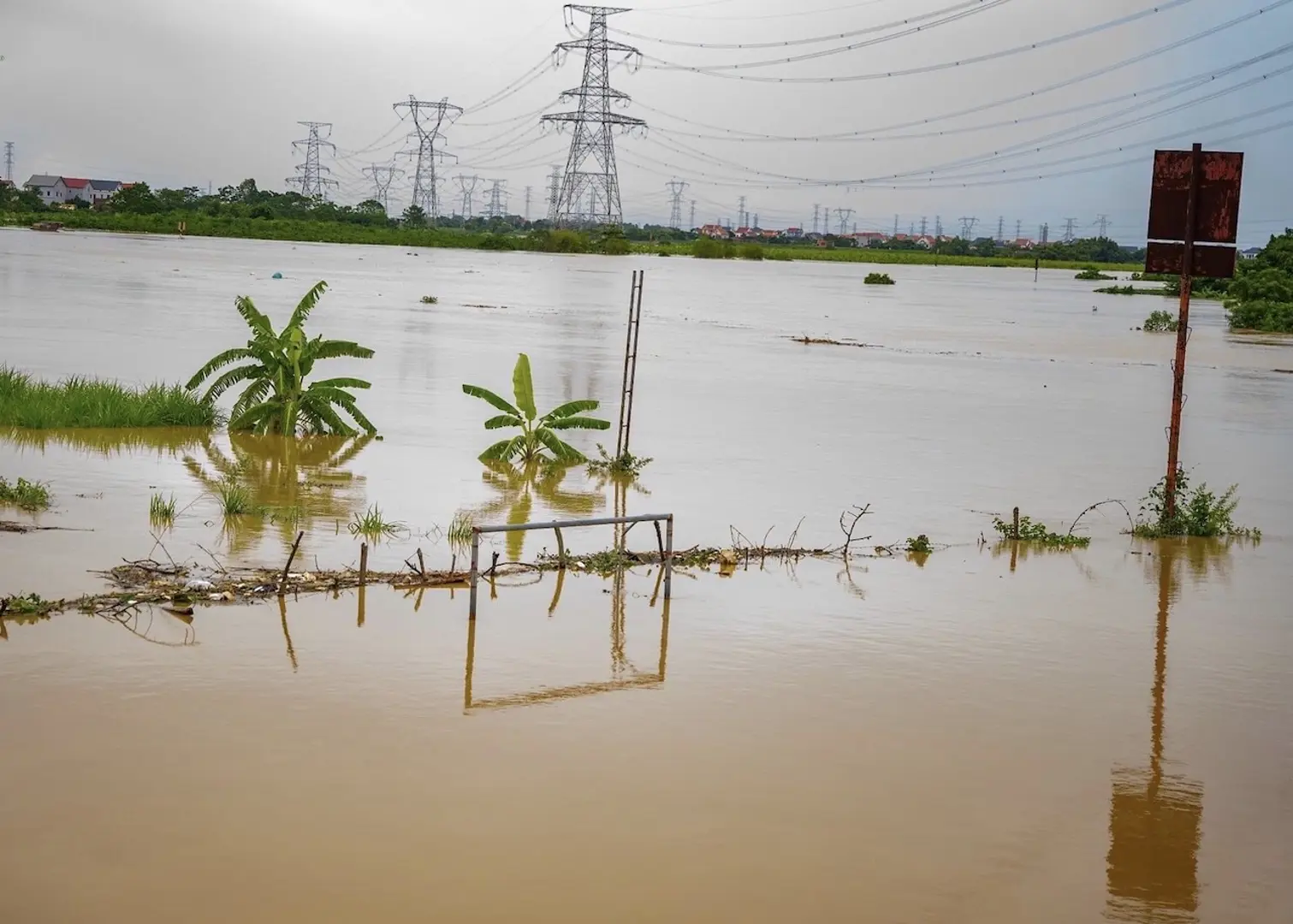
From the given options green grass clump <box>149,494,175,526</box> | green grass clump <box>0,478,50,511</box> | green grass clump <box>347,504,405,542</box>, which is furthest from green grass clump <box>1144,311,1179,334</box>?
green grass clump <box>0,478,50,511</box>

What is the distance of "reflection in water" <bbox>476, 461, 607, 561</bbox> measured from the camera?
13.0 metres

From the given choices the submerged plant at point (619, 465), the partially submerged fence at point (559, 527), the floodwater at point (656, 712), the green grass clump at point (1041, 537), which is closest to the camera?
the floodwater at point (656, 712)

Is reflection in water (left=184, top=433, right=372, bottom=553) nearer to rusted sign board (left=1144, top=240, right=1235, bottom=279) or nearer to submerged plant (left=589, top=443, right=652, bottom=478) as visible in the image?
submerged plant (left=589, top=443, right=652, bottom=478)

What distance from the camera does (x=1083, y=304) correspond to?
67.2 metres

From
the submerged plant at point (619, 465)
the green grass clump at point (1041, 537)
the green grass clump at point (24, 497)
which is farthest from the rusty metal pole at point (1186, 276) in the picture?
the green grass clump at point (24, 497)

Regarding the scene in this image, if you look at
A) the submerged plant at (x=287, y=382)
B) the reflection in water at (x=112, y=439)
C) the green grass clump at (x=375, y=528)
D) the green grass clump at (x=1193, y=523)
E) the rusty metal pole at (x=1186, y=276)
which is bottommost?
the green grass clump at (x=375, y=528)

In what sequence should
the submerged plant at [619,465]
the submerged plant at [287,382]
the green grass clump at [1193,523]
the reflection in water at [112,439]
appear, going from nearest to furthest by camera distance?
the green grass clump at [1193,523] < the reflection in water at [112,439] < the submerged plant at [619,465] < the submerged plant at [287,382]

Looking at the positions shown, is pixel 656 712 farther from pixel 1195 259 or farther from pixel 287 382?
pixel 287 382

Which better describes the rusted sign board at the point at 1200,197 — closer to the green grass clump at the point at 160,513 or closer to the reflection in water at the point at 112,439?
the green grass clump at the point at 160,513

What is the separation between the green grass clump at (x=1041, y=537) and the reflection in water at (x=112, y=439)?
905 cm

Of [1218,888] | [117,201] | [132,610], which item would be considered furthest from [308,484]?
[117,201]

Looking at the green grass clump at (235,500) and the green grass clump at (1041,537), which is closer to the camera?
the green grass clump at (235,500)

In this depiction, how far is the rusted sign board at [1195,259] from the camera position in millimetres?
12195

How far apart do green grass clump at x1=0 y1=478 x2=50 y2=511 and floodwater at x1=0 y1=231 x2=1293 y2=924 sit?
0.75 ft
